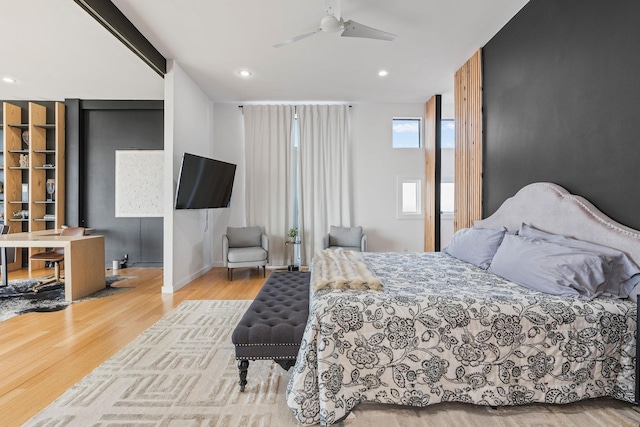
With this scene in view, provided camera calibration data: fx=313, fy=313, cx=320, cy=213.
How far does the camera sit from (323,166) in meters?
5.84

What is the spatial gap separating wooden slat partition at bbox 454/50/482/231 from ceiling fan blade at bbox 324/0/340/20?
2014 mm

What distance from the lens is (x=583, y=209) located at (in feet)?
7.40

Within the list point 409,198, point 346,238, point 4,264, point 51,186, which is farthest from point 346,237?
point 51,186

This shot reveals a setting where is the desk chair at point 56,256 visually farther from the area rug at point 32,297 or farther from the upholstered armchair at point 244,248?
the upholstered armchair at point 244,248

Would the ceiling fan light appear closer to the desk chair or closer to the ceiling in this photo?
the ceiling

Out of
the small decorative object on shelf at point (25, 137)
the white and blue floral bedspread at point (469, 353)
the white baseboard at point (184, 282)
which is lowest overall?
the white baseboard at point (184, 282)

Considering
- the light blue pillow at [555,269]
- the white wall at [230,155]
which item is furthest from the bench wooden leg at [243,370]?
the white wall at [230,155]

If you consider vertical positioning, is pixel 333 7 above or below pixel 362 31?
above

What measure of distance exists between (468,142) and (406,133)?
2.09 metres

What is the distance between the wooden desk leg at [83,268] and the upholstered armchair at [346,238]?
3.32 meters

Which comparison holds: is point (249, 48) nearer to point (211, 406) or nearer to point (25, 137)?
point (211, 406)

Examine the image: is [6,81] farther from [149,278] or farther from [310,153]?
[310,153]

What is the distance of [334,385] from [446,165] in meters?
6.04

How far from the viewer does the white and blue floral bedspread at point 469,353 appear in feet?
5.61
